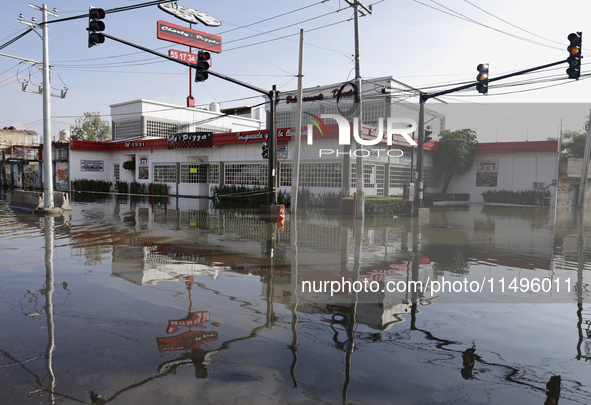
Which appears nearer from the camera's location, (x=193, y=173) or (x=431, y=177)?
(x=193, y=173)

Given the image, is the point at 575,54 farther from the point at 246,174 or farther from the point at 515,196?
the point at 515,196

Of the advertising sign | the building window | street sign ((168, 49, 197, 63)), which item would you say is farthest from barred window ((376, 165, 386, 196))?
the building window

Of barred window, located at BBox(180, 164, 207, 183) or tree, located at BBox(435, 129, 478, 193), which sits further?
tree, located at BBox(435, 129, 478, 193)

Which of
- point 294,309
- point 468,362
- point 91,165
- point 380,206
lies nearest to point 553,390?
point 468,362

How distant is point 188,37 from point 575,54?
2845cm

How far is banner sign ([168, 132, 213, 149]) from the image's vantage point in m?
32.2

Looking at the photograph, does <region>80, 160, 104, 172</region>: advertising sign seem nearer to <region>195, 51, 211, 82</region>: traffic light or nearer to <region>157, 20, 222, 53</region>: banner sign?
<region>157, 20, 222, 53</region>: banner sign

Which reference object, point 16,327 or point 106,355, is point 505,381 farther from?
point 16,327

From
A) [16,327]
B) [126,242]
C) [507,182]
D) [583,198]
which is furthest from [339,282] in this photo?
[507,182]

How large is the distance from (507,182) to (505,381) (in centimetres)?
3551

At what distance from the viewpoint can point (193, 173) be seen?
3469cm

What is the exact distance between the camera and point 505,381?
3885 mm

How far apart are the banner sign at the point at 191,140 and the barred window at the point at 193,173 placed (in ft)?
6.44

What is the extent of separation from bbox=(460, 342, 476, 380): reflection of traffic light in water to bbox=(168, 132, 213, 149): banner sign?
29.4 m
